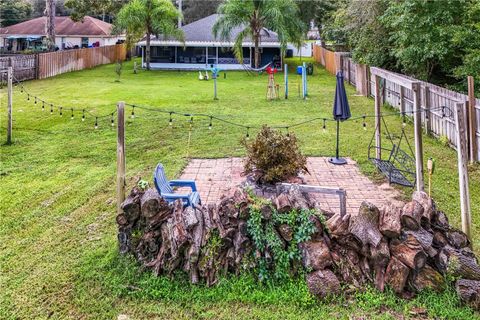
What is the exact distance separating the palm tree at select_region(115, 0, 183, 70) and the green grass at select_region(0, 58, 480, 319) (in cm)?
1310

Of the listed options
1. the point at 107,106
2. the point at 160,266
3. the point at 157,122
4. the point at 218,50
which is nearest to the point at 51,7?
the point at 218,50

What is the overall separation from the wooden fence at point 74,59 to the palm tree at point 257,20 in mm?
8837

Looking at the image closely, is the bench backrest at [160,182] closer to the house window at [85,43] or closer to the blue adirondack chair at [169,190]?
the blue adirondack chair at [169,190]

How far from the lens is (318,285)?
392 cm

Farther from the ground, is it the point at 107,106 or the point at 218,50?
the point at 218,50

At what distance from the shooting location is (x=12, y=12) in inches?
1714

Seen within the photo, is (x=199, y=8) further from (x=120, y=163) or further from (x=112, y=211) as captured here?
(x=120, y=163)

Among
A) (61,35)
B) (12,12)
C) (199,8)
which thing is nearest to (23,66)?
(61,35)

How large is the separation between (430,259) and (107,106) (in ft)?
40.1

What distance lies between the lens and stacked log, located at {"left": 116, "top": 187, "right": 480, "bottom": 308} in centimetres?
391

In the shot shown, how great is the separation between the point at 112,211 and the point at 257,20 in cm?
2275

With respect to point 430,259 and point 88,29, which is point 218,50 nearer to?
point 88,29

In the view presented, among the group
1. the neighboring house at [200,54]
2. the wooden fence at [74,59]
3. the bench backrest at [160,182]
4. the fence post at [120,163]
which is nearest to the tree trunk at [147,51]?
the neighboring house at [200,54]

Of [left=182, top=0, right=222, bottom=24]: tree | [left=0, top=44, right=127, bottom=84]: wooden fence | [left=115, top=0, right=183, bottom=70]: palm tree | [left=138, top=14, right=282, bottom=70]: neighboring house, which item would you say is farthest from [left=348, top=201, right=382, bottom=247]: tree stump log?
[left=182, top=0, right=222, bottom=24]: tree
